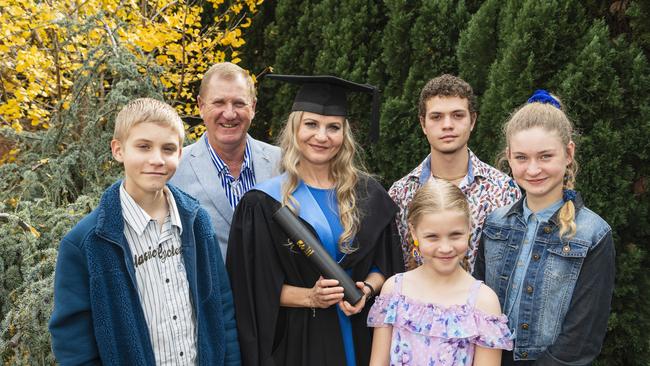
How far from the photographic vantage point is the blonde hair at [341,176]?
2949 millimetres

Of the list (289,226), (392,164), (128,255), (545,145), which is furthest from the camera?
(392,164)

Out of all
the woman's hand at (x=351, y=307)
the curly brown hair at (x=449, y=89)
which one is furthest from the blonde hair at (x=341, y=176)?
the curly brown hair at (x=449, y=89)

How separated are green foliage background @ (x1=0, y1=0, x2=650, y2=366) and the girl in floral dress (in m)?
1.49

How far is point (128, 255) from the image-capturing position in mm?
2457

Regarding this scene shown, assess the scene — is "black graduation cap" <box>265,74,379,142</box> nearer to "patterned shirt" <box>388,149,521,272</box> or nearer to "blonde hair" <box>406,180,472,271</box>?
"patterned shirt" <box>388,149,521,272</box>

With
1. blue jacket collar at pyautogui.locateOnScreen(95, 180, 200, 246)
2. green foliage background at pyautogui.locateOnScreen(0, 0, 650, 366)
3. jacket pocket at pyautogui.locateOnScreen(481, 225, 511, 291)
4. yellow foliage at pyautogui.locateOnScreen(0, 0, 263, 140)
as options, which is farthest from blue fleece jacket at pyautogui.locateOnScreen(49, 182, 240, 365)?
yellow foliage at pyautogui.locateOnScreen(0, 0, 263, 140)

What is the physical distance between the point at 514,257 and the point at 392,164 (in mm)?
2358

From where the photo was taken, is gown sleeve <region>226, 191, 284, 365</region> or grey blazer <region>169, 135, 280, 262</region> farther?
grey blazer <region>169, 135, 280, 262</region>

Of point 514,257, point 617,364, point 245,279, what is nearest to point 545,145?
point 514,257

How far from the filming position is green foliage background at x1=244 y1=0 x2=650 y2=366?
12.3 ft

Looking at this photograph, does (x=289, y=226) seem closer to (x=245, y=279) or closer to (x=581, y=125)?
(x=245, y=279)

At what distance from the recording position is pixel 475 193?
3.24 meters

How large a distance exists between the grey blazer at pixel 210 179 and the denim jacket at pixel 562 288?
1.40 meters

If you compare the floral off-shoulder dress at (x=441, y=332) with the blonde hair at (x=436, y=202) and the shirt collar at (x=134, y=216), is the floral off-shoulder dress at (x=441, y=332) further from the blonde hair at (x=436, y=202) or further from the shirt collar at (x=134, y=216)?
the shirt collar at (x=134, y=216)
